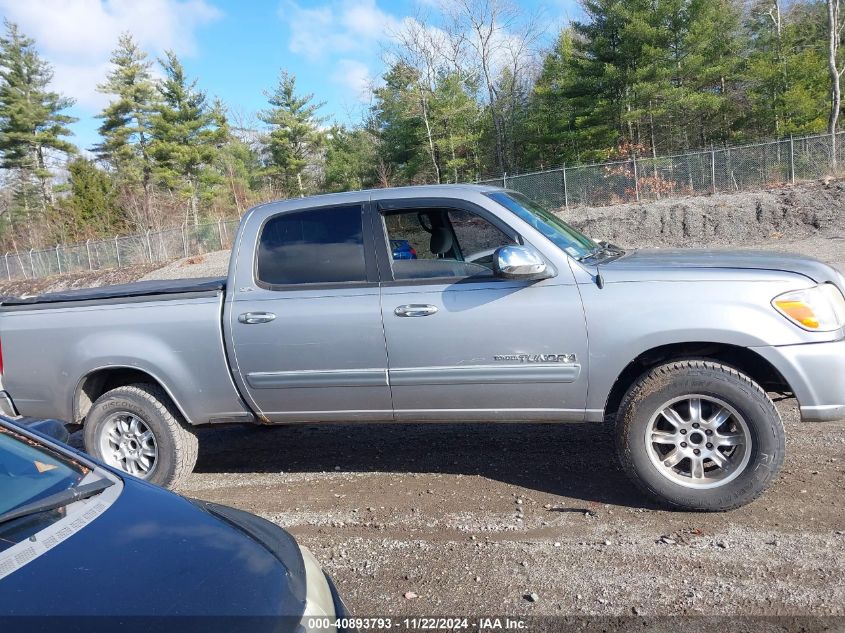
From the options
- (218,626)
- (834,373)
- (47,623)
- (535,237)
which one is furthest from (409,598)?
(834,373)

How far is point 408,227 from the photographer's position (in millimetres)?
4688

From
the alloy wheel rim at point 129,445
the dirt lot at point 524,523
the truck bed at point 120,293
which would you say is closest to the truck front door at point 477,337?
the dirt lot at point 524,523

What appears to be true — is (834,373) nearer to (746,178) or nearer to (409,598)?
(409,598)

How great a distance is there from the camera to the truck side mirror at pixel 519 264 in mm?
3891

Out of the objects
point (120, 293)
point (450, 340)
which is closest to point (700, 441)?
point (450, 340)

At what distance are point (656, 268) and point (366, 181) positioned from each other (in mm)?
38201

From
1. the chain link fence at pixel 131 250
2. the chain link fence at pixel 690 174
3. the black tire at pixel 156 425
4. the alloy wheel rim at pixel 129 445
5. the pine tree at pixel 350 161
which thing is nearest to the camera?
the black tire at pixel 156 425

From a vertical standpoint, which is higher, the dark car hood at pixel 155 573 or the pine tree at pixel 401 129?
the pine tree at pixel 401 129

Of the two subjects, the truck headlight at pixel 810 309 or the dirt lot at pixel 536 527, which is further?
the truck headlight at pixel 810 309

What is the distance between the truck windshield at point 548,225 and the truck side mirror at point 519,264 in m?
0.25

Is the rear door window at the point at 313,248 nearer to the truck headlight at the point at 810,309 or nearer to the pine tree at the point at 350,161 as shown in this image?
the truck headlight at the point at 810,309

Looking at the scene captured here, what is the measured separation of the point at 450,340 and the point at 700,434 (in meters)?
1.56

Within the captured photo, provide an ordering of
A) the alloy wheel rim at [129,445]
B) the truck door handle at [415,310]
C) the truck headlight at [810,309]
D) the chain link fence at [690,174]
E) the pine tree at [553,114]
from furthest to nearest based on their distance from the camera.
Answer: the pine tree at [553,114]
the chain link fence at [690,174]
the alloy wheel rim at [129,445]
the truck door handle at [415,310]
the truck headlight at [810,309]

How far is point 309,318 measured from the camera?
14.3ft
